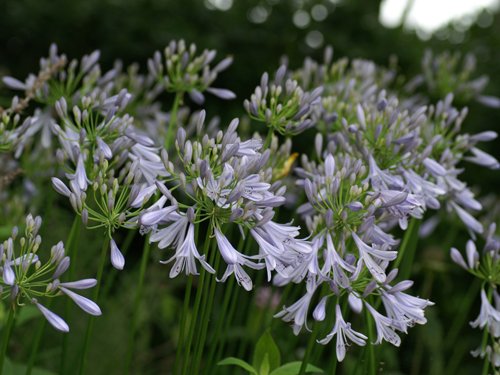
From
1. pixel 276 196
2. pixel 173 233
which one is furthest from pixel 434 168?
pixel 173 233

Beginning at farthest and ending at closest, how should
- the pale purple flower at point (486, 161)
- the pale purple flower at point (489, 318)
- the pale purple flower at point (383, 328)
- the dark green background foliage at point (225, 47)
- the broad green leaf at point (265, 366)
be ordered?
the dark green background foliage at point (225, 47) < the pale purple flower at point (486, 161) < the pale purple flower at point (489, 318) < the broad green leaf at point (265, 366) < the pale purple flower at point (383, 328)

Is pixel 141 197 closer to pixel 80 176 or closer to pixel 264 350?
pixel 80 176

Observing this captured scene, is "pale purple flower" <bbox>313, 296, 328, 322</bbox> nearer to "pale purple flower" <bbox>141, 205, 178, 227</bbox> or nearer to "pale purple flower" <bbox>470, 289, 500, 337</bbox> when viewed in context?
"pale purple flower" <bbox>141, 205, 178, 227</bbox>

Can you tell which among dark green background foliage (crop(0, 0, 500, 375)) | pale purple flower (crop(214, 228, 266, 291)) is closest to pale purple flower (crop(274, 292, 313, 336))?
pale purple flower (crop(214, 228, 266, 291))

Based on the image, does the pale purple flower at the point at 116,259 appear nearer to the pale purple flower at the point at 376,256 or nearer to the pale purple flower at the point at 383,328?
the pale purple flower at the point at 376,256

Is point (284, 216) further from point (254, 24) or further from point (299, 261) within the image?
point (299, 261)

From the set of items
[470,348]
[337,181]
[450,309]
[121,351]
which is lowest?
[121,351]

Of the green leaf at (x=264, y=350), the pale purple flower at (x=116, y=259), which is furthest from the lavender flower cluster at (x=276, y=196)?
the green leaf at (x=264, y=350)

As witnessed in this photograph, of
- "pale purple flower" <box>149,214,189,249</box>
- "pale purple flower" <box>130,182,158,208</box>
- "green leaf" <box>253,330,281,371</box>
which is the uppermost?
"pale purple flower" <box>130,182,158,208</box>

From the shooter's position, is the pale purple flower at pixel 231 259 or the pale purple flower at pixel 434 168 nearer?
the pale purple flower at pixel 231 259

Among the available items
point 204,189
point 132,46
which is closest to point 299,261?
point 204,189

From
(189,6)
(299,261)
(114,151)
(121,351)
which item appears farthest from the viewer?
(189,6)
